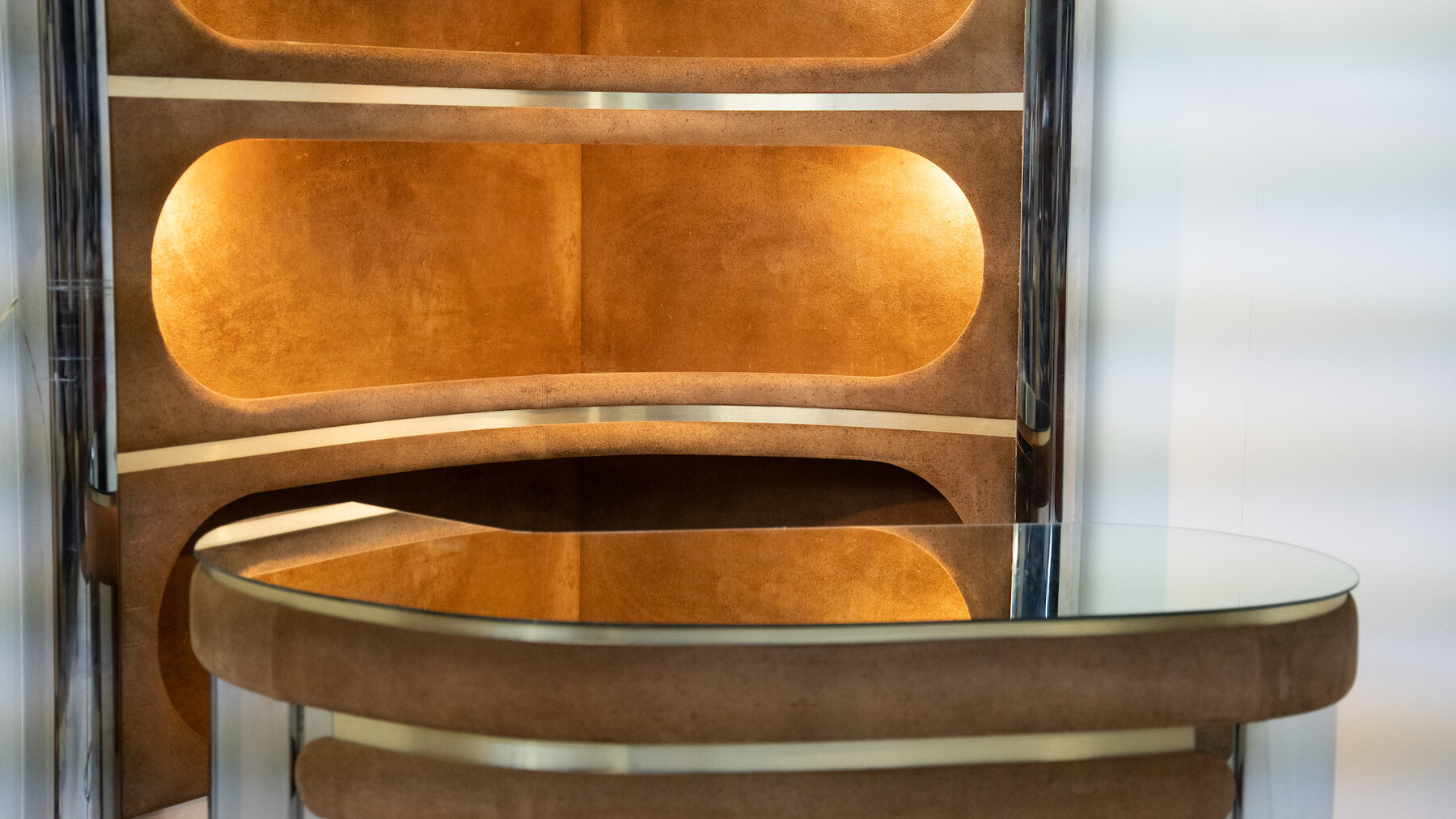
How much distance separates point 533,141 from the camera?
11.6 ft

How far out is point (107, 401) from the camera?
2.87m

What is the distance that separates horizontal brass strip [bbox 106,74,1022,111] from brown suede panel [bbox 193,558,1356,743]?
6.60ft

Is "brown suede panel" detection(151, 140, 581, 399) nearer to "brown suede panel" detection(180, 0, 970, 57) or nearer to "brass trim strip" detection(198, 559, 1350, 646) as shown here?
"brown suede panel" detection(180, 0, 970, 57)

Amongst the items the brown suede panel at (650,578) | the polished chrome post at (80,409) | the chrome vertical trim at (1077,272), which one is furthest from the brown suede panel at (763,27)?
the brown suede panel at (650,578)

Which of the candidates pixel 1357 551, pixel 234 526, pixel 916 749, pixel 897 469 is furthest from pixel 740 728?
pixel 897 469

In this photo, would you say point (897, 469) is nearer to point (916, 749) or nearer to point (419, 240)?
point (419, 240)

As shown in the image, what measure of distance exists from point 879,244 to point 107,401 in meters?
2.68

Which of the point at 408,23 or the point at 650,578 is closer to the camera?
the point at 650,578

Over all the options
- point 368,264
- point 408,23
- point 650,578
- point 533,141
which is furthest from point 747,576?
point 408,23

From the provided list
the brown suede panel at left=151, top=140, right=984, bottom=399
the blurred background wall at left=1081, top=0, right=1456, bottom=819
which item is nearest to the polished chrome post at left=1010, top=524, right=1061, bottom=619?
the blurred background wall at left=1081, top=0, right=1456, bottom=819

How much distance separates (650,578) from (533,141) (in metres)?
2.19

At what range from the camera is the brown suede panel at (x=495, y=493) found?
9.78 ft

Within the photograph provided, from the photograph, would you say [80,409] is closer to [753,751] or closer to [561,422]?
[561,422]

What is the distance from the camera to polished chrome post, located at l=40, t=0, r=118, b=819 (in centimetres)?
278
